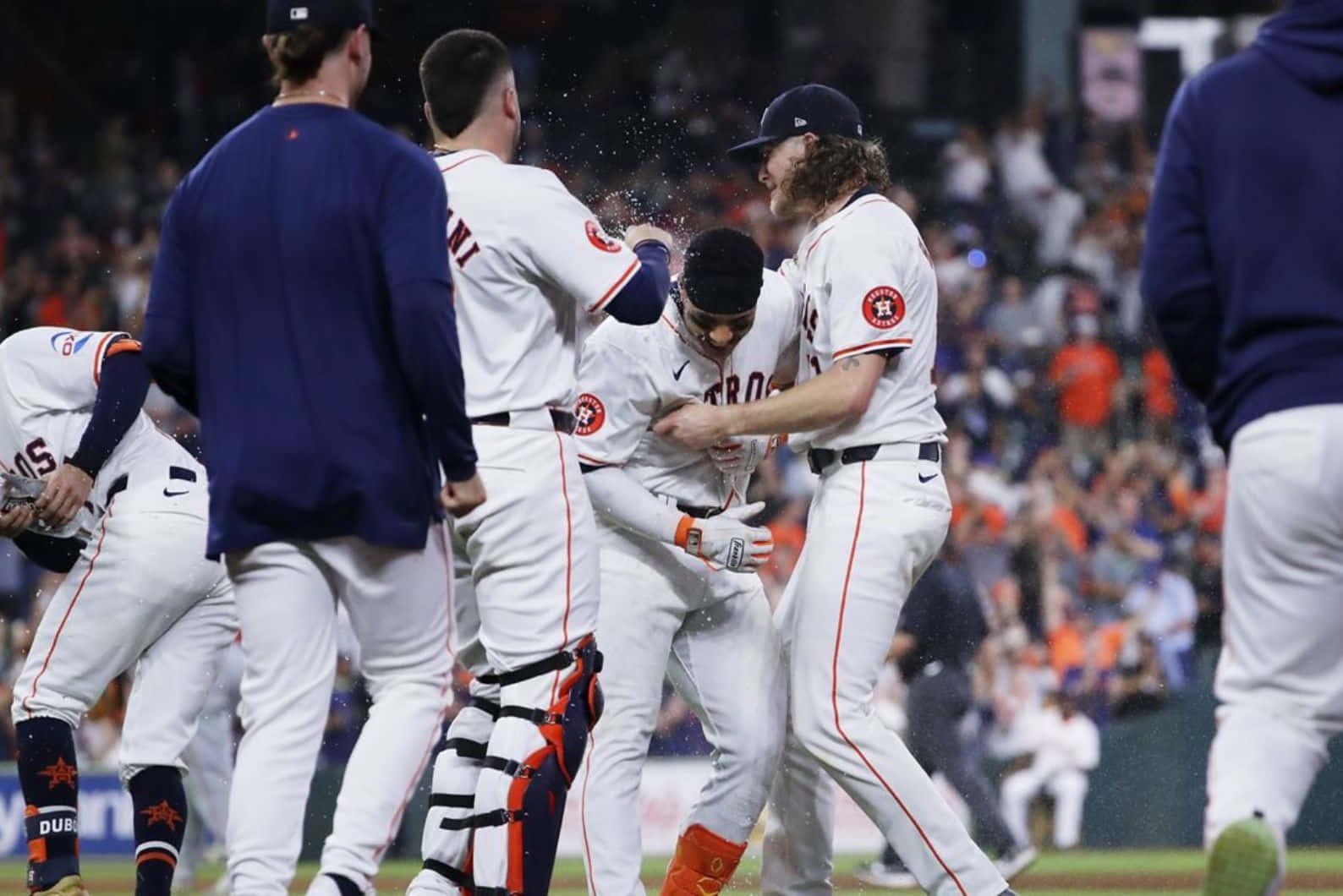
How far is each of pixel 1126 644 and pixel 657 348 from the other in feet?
26.8

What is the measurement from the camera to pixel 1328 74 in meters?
3.80

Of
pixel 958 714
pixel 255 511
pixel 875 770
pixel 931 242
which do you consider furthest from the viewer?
pixel 931 242

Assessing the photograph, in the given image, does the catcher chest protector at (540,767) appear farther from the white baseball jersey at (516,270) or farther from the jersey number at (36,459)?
the jersey number at (36,459)

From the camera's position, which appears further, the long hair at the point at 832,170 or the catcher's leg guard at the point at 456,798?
the long hair at the point at 832,170

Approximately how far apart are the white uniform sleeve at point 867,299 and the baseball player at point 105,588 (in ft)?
7.21

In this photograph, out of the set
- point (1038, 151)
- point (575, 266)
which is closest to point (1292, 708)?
point (575, 266)

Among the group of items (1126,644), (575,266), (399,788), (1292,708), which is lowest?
(1126,644)

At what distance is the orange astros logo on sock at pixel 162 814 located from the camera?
5.93 meters

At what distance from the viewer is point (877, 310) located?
5.61 m

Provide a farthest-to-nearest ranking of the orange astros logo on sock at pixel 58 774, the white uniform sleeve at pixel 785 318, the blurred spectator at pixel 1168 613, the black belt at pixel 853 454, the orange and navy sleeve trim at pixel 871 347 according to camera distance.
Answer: the blurred spectator at pixel 1168 613, the white uniform sleeve at pixel 785 318, the orange astros logo on sock at pixel 58 774, the black belt at pixel 853 454, the orange and navy sleeve trim at pixel 871 347

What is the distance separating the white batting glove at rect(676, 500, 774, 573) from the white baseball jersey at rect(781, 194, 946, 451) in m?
0.41

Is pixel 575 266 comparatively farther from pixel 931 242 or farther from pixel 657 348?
pixel 931 242

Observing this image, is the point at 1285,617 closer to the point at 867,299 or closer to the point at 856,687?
the point at 856,687

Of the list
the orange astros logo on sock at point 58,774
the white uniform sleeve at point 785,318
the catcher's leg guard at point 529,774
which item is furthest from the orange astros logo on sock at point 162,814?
the white uniform sleeve at point 785,318
